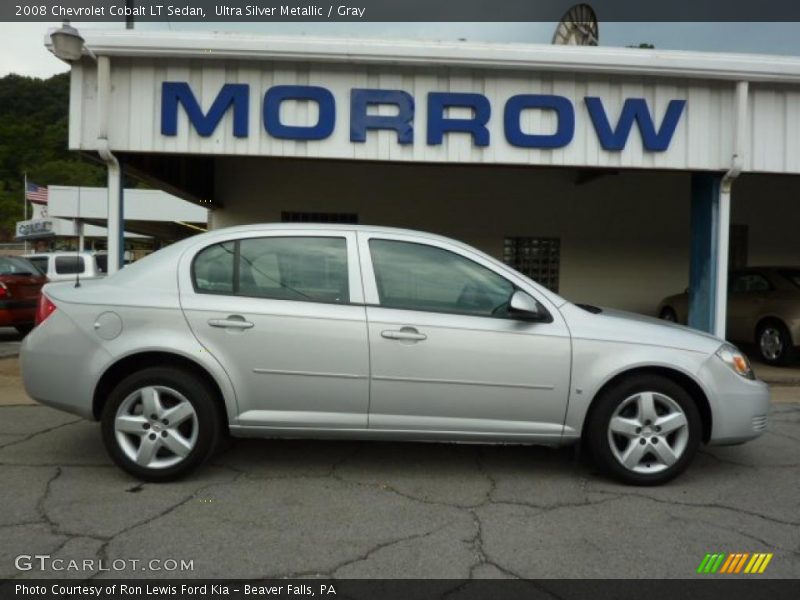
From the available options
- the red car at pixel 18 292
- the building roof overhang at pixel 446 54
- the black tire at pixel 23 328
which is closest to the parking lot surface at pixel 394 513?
the building roof overhang at pixel 446 54

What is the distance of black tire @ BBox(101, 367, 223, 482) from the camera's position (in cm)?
387

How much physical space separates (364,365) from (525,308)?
3.40 ft

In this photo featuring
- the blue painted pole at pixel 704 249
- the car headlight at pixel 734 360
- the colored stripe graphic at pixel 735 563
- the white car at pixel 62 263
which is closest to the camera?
the colored stripe graphic at pixel 735 563

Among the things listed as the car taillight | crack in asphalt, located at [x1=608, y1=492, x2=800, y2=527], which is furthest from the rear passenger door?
crack in asphalt, located at [x1=608, y1=492, x2=800, y2=527]

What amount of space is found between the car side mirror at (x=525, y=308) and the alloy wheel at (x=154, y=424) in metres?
2.05

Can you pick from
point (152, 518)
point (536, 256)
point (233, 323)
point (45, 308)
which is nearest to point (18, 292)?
point (45, 308)

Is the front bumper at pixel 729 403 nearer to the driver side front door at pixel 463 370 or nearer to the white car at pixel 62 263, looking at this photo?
the driver side front door at pixel 463 370

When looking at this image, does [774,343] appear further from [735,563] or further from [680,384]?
[735,563]

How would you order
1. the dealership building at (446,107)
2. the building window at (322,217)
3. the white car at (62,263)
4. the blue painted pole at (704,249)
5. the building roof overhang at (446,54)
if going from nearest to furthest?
the building roof overhang at (446,54), the dealership building at (446,107), the blue painted pole at (704,249), the building window at (322,217), the white car at (62,263)

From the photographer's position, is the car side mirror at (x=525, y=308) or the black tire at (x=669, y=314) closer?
the car side mirror at (x=525, y=308)

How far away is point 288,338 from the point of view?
3865mm

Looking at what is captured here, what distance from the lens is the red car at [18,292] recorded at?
10.4 m

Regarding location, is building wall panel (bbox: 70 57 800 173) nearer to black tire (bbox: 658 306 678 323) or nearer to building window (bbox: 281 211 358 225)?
black tire (bbox: 658 306 678 323)
